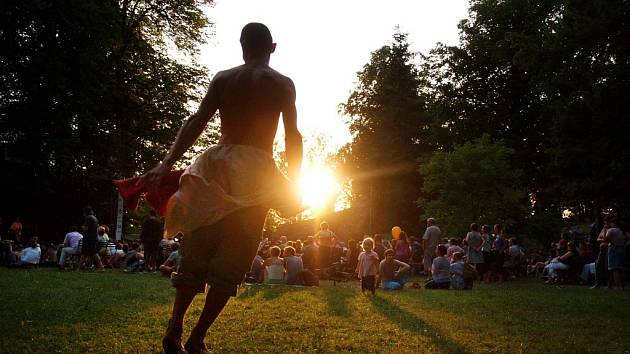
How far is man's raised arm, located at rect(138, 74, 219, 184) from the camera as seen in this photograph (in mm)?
4492

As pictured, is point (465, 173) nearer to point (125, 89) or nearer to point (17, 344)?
point (125, 89)

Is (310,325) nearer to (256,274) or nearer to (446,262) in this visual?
(446,262)

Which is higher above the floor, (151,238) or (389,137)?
(389,137)

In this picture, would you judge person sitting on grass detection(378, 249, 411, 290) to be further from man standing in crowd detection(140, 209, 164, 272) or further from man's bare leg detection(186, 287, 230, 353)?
man's bare leg detection(186, 287, 230, 353)

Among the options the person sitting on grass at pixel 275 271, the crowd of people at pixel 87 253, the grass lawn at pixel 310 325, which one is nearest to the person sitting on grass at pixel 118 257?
the crowd of people at pixel 87 253

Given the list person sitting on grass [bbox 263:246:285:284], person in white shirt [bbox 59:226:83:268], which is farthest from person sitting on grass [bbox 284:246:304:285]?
person in white shirt [bbox 59:226:83:268]

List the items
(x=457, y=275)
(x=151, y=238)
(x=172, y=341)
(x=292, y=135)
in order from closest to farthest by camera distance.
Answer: (x=172, y=341), (x=292, y=135), (x=457, y=275), (x=151, y=238)

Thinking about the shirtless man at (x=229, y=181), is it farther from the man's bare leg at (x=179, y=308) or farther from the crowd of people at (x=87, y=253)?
the crowd of people at (x=87, y=253)

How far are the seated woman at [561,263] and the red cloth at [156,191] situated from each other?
63.3ft

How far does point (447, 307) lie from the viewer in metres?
10.3

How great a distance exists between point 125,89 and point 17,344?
94.6ft

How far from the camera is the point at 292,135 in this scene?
4613 mm

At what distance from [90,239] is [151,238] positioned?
2120mm

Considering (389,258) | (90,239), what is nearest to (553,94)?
(389,258)
